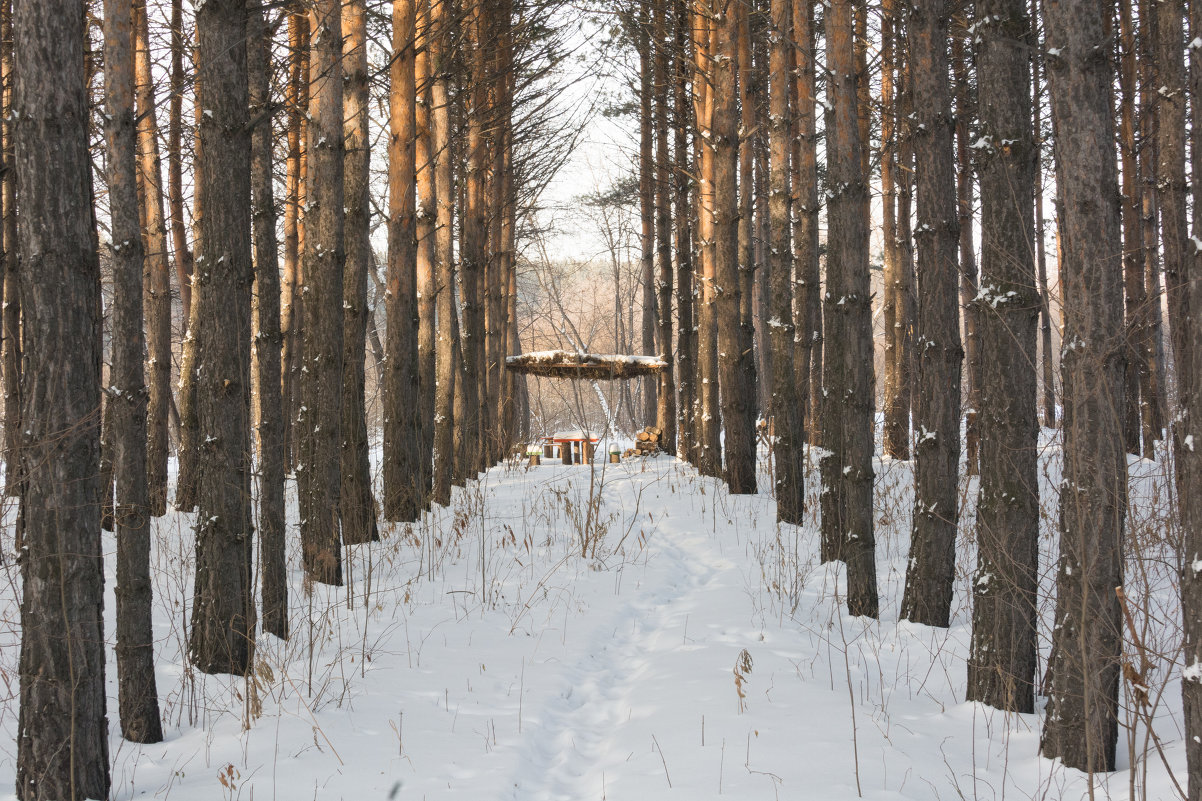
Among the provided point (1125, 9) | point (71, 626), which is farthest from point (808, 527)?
point (1125, 9)

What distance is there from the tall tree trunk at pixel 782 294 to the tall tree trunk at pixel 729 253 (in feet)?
3.20

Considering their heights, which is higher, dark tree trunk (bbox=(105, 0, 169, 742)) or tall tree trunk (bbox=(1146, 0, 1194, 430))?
tall tree trunk (bbox=(1146, 0, 1194, 430))

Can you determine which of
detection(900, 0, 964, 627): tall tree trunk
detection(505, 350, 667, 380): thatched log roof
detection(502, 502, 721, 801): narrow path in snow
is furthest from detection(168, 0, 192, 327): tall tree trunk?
detection(900, 0, 964, 627): tall tree trunk

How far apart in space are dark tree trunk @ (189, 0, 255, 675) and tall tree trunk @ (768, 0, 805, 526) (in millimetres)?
5397

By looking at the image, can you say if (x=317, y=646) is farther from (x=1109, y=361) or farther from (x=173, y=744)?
(x=1109, y=361)

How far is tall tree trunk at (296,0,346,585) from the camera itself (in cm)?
587

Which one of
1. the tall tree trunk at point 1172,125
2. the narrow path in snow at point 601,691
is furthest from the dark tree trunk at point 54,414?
the tall tree trunk at point 1172,125

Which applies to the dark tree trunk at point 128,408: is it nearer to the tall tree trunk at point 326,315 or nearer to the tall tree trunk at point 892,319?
the tall tree trunk at point 326,315

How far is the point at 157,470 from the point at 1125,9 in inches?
542

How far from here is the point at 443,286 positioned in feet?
34.4

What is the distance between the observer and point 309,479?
244 inches

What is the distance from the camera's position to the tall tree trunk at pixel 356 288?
22.5 ft

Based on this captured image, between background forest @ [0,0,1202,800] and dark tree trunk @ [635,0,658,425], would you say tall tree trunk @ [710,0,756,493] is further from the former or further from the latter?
dark tree trunk @ [635,0,658,425]

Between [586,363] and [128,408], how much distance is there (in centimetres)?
1109
